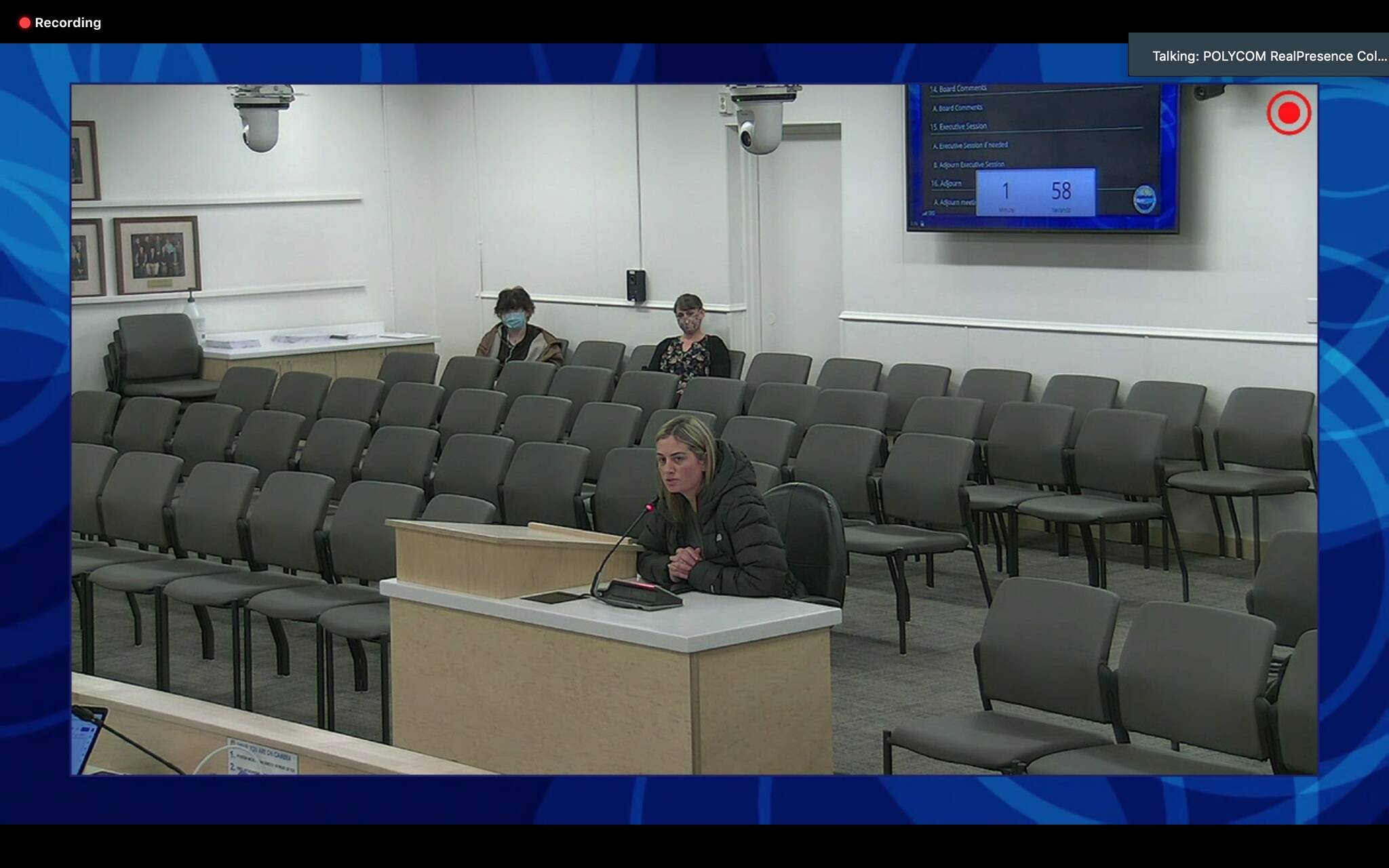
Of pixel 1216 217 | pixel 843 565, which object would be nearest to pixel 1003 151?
pixel 1216 217

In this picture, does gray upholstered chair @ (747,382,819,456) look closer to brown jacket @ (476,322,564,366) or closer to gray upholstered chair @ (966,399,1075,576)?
gray upholstered chair @ (966,399,1075,576)

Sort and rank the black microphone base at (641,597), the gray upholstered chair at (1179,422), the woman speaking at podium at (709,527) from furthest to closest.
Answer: the gray upholstered chair at (1179,422) < the woman speaking at podium at (709,527) < the black microphone base at (641,597)

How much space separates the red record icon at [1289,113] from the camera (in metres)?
8.69

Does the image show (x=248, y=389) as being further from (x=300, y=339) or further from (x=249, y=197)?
(x=249, y=197)

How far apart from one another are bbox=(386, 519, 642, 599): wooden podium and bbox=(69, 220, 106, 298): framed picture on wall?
727 cm

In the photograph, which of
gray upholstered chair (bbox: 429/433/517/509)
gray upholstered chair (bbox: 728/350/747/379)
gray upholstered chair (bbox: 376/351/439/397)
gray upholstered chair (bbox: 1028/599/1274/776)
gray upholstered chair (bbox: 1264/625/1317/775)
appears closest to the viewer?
gray upholstered chair (bbox: 1264/625/1317/775)

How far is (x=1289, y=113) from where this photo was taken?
872 cm

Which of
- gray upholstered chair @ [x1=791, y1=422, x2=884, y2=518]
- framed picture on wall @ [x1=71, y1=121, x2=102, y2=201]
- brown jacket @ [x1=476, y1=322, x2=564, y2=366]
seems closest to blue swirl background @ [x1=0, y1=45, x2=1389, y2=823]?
gray upholstered chair @ [x1=791, y1=422, x2=884, y2=518]

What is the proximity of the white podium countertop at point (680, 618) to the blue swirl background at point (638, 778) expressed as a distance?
2.41ft

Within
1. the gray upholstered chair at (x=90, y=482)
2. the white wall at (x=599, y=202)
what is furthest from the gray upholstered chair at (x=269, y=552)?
the white wall at (x=599, y=202)

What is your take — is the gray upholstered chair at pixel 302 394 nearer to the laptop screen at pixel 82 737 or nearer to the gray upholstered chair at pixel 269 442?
the gray upholstered chair at pixel 269 442

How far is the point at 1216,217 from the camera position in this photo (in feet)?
29.8

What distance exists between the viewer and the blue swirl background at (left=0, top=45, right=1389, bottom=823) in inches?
153

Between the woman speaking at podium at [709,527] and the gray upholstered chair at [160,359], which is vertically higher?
the gray upholstered chair at [160,359]
